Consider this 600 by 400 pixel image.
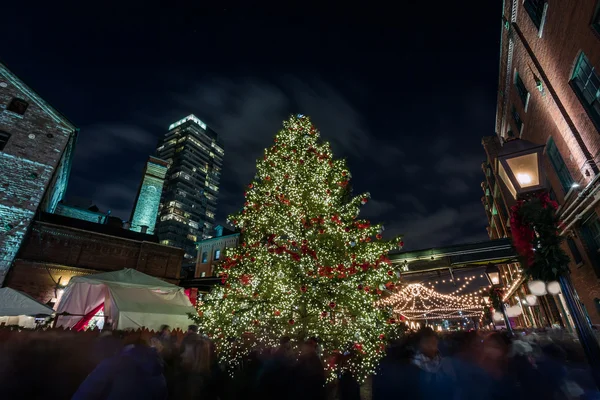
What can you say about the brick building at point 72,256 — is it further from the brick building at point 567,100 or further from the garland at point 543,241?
the brick building at point 567,100

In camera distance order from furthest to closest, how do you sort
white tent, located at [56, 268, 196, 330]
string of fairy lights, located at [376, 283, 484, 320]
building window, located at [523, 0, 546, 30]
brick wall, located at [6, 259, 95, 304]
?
string of fairy lights, located at [376, 283, 484, 320], brick wall, located at [6, 259, 95, 304], building window, located at [523, 0, 546, 30], white tent, located at [56, 268, 196, 330]

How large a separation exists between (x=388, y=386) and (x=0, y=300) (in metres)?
11.3

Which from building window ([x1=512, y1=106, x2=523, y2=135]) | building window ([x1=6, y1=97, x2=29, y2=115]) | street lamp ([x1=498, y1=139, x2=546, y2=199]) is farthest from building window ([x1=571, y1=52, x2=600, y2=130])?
building window ([x1=6, y1=97, x2=29, y2=115])

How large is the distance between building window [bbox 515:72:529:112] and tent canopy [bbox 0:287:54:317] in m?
21.4

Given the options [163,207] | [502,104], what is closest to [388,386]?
[502,104]

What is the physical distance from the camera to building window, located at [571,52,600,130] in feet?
27.6

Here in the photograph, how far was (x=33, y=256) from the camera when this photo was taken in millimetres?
16500

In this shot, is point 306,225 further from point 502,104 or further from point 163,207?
point 163,207

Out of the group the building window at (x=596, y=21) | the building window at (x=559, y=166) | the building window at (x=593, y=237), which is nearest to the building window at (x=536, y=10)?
the building window at (x=596, y=21)

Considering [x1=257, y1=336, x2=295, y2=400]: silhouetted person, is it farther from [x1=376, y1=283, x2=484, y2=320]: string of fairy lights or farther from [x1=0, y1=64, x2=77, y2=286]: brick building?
[x1=0, y1=64, x2=77, y2=286]: brick building

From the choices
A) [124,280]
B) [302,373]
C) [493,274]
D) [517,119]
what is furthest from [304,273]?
[517,119]

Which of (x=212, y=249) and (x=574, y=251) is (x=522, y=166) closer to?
(x=574, y=251)

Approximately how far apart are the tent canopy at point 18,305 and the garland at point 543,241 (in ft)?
43.1

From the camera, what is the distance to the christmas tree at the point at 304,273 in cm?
773
